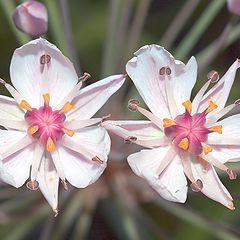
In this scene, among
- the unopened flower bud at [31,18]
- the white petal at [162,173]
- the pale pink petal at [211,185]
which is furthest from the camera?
the unopened flower bud at [31,18]

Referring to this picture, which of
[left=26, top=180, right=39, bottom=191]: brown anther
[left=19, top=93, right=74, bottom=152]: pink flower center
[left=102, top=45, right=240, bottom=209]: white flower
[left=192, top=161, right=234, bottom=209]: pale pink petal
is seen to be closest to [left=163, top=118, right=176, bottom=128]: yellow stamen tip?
[left=102, top=45, right=240, bottom=209]: white flower

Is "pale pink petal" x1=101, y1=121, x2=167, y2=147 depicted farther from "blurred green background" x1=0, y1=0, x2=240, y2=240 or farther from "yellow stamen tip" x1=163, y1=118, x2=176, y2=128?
"blurred green background" x1=0, y1=0, x2=240, y2=240

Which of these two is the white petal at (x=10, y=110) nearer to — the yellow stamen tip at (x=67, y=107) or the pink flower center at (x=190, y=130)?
the yellow stamen tip at (x=67, y=107)

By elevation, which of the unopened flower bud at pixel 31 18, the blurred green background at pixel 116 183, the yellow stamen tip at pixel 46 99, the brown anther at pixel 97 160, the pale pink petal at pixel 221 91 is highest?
the unopened flower bud at pixel 31 18

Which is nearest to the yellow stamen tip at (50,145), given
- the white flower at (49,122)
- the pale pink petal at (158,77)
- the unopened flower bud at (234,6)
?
the white flower at (49,122)

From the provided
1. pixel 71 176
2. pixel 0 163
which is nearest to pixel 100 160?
pixel 71 176

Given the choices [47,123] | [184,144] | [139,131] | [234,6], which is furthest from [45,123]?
[234,6]

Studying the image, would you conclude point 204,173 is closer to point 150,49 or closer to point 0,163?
point 150,49

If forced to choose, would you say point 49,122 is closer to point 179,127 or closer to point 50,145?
point 50,145
